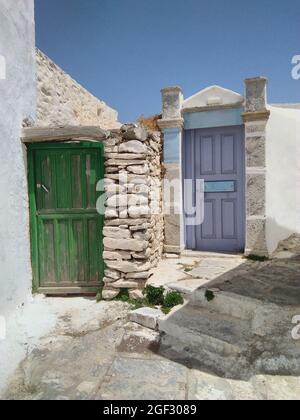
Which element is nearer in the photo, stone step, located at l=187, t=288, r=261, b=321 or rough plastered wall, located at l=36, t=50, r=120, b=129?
stone step, located at l=187, t=288, r=261, b=321

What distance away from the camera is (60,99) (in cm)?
561

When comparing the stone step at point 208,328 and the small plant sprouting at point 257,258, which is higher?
the small plant sprouting at point 257,258

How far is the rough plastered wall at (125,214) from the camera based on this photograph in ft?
13.6

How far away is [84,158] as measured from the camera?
435 centimetres

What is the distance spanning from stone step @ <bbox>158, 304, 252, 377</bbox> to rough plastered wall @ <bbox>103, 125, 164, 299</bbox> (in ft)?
2.98

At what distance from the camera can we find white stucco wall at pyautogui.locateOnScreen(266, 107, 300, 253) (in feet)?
18.6

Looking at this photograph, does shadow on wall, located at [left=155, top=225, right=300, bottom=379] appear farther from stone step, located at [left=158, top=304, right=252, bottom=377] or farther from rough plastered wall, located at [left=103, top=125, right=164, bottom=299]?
rough plastered wall, located at [left=103, top=125, right=164, bottom=299]

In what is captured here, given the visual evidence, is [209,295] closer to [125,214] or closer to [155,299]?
[155,299]

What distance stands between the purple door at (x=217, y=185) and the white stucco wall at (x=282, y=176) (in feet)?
1.69

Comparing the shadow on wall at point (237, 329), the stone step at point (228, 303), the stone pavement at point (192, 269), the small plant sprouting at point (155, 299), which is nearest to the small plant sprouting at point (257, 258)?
the stone pavement at point (192, 269)

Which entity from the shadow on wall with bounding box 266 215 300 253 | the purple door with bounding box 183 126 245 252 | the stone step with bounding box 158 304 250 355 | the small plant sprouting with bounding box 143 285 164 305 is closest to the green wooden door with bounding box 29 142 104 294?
the small plant sprouting with bounding box 143 285 164 305

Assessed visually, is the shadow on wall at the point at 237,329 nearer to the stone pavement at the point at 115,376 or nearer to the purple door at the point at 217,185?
the stone pavement at the point at 115,376
